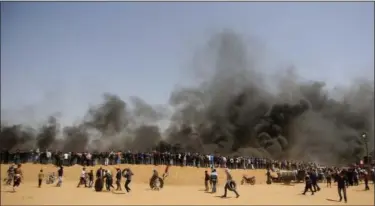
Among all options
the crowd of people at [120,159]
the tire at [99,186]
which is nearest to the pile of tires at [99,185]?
the tire at [99,186]

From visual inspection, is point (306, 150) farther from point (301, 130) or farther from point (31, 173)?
point (31, 173)

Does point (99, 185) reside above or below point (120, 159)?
below

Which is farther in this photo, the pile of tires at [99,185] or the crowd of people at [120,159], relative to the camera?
the crowd of people at [120,159]

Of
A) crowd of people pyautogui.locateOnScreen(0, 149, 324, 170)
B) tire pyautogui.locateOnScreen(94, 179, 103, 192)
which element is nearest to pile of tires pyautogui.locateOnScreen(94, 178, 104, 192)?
tire pyautogui.locateOnScreen(94, 179, 103, 192)

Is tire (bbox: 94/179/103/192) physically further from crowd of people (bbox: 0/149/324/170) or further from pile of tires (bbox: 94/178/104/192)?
crowd of people (bbox: 0/149/324/170)

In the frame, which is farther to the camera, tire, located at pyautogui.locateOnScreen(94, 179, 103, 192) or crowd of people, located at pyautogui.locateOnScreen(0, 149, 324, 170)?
crowd of people, located at pyautogui.locateOnScreen(0, 149, 324, 170)

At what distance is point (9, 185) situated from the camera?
893 inches

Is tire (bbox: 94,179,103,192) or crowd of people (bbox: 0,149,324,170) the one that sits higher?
crowd of people (bbox: 0,149,324,170)

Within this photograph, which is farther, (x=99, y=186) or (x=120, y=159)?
(x=120, y=159)

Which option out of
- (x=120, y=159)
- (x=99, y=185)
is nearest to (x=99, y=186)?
(x=99, y=185)

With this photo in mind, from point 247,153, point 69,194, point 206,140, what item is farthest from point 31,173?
point 206,140

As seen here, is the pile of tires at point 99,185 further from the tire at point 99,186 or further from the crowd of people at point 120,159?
the crowd of people at point 120,159

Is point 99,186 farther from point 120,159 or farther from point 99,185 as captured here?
point 120,159

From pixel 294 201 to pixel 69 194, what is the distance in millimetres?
11422
